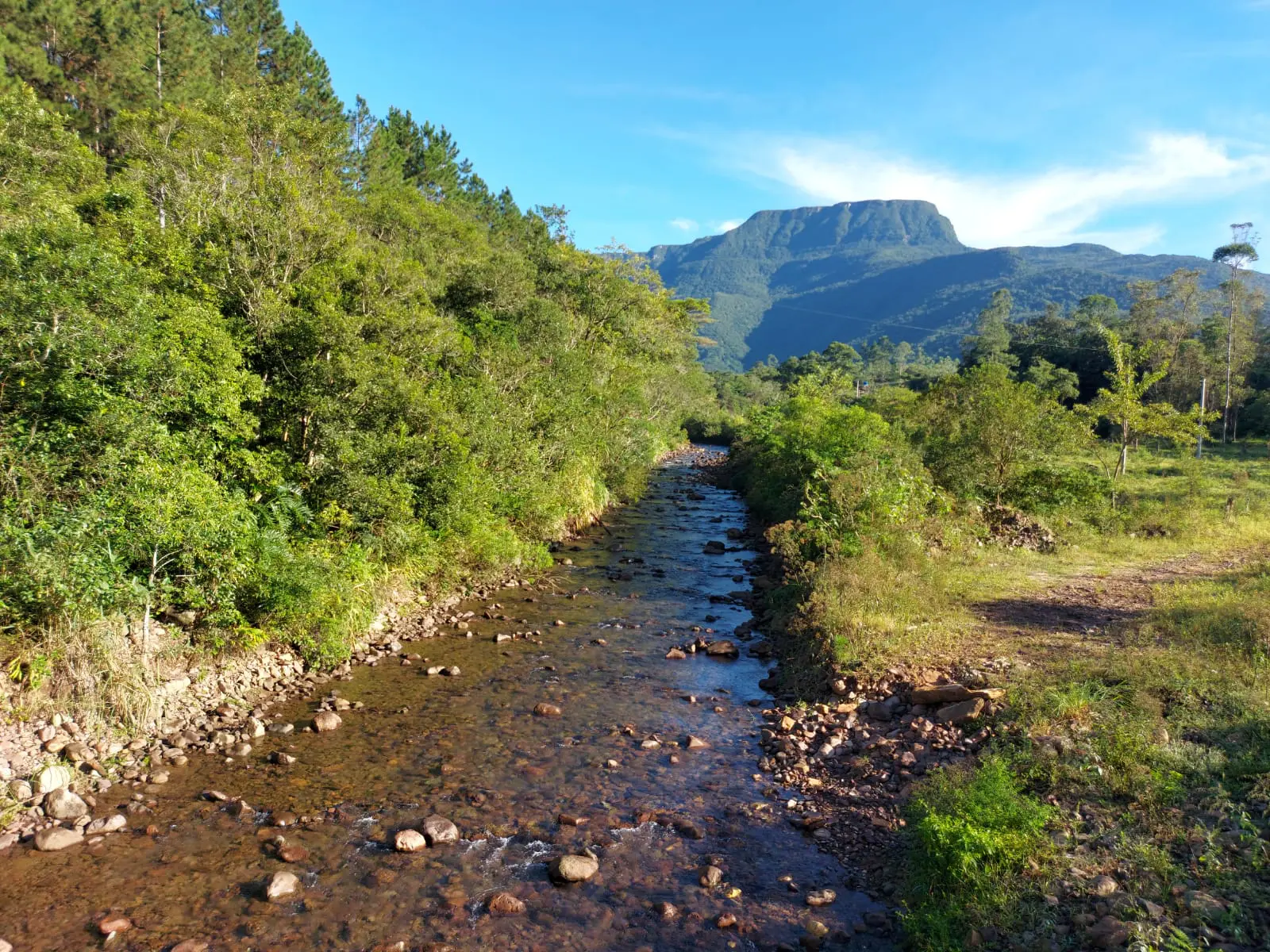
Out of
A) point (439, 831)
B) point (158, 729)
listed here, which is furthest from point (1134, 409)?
point (158, 729)

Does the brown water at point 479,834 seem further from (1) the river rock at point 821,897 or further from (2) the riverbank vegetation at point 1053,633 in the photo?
(2) the riverbank vegetation at point 1053,633

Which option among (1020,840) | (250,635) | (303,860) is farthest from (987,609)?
(250,635)

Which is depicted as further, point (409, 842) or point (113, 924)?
point (409, 842)

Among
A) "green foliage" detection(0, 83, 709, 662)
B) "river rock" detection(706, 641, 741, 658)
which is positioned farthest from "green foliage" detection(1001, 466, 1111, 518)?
"green foliage" detection(0, 83, 709, 662)

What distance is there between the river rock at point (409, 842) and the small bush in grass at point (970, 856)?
5416mm

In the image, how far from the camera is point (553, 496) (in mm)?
23688

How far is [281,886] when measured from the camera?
286 inches

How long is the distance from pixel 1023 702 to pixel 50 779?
12889mm

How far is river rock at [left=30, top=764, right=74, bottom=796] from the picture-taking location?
829cm

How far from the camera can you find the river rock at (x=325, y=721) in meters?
10.9

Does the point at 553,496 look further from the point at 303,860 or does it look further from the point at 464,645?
the point at 303,860

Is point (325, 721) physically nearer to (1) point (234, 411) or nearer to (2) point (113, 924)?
(2) point (113, 924)

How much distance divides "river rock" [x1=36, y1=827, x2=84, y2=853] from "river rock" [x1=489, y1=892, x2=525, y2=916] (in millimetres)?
4915

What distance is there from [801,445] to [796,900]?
21553 mm
